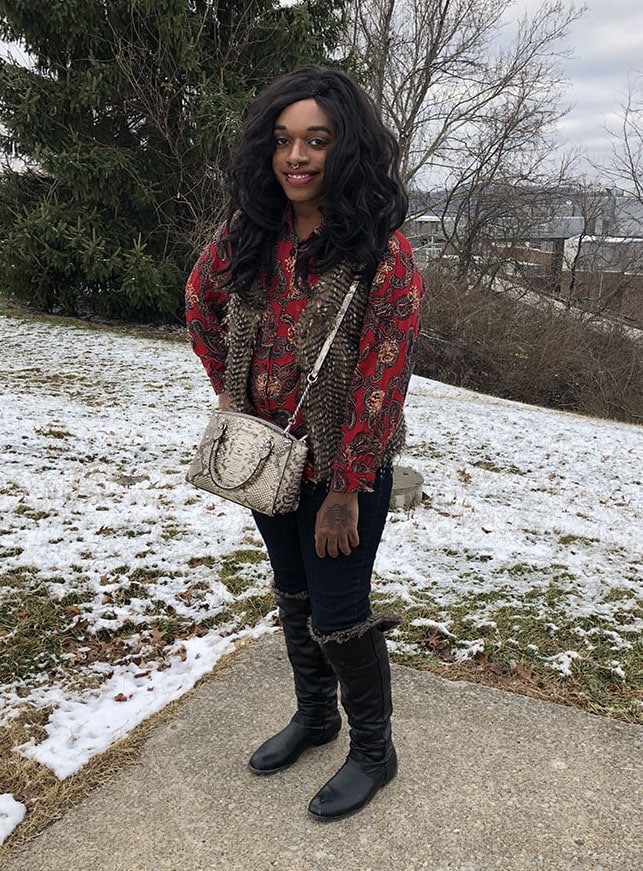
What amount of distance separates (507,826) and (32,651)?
2.04m

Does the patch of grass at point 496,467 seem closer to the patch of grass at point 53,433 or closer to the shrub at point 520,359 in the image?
the patch of grass at point 53,433

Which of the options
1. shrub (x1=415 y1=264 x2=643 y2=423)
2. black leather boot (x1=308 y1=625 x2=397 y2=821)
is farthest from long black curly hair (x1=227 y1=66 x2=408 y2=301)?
shrub (x1=415 y1=264 x2=643 y2=423)

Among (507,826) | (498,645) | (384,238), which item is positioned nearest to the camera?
(384,238)

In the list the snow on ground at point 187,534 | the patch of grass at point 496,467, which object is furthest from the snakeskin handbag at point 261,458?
the patch of grass at point 496,467

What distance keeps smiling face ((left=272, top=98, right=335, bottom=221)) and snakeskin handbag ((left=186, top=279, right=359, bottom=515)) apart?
269 millimetres

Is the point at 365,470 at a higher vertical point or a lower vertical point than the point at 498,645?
higher

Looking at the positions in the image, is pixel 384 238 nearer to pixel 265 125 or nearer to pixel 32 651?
pixel 265 125

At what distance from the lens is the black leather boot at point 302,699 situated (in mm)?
2283

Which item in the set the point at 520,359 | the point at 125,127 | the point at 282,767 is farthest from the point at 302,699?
the point at 520,359

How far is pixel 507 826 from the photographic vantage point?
210cm

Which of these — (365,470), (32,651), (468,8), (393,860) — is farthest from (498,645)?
(468,8)

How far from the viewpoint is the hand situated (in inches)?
72.2

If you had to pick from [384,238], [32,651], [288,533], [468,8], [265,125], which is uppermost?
[468,8]

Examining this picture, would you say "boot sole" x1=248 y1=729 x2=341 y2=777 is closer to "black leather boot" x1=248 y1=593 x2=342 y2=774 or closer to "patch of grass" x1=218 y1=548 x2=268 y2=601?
"black leather boot" x1=248 y1=593 x2=342 y2=774
